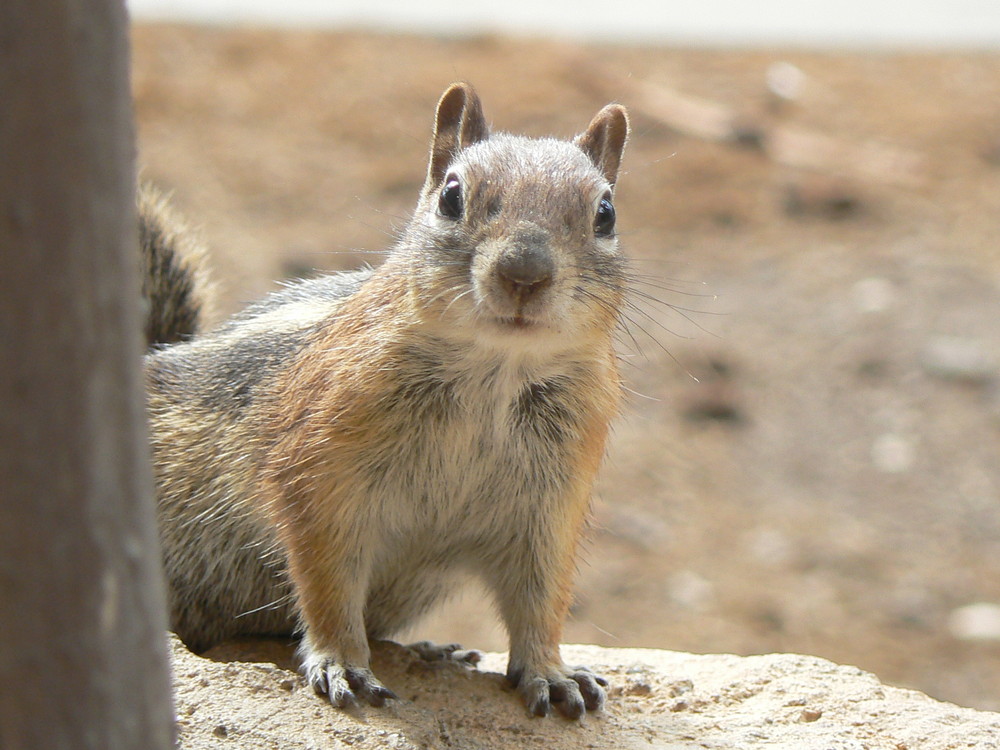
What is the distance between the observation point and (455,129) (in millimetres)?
3281

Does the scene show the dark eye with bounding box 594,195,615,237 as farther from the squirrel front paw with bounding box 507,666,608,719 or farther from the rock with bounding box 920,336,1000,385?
the rock with bounding box 920,336,1000,385

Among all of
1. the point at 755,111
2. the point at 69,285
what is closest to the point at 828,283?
the point at 755,111

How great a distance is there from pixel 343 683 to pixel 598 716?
643mm

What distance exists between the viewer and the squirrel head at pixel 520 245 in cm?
261

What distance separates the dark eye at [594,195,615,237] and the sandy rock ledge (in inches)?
45.4

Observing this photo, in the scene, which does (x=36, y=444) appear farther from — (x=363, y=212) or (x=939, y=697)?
(x=363, y=212)

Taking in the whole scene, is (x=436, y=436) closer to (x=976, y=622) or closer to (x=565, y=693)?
(x=565, y=693)

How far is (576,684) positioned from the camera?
121 inches

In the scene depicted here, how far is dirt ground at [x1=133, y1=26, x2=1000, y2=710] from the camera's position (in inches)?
255

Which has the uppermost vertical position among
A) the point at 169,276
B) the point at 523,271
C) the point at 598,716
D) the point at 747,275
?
the point at 523,271

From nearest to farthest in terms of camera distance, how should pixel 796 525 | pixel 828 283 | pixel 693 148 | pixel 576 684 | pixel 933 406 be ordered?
1. pixel 576 684
2. pixel 796 525
3. pixel 933 406
4. pixel 828 283
5. pixel 693 148

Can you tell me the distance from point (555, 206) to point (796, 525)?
15.0 feet

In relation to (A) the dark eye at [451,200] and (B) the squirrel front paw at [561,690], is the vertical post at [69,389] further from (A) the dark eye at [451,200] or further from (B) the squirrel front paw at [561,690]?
(B) the squirrel front paw at [561,690]

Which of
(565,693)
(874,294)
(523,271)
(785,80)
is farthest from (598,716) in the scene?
(785,80)
